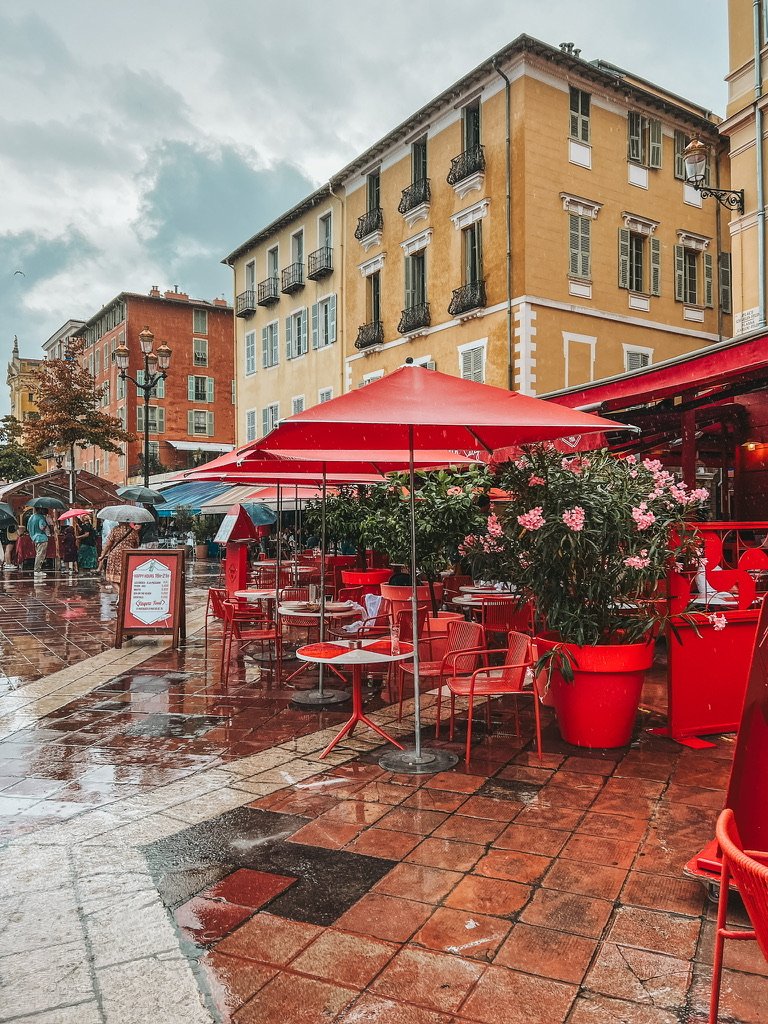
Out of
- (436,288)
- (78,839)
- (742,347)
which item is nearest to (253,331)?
(436,288)

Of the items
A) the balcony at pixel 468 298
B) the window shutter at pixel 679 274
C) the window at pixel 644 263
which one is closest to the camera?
the balcony at pixel 468 298

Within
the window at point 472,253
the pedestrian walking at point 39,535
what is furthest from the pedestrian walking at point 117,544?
the window at point 472,253

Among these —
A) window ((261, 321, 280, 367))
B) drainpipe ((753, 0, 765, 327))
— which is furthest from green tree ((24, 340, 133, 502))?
drainpipe ((753, 0, 765, 327))

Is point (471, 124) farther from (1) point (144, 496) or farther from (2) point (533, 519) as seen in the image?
(2) point (533, 519)

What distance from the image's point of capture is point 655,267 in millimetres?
19875

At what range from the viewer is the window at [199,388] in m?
42.8

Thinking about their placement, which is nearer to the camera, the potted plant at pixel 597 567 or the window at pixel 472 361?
the potted plant at pixel 597 567

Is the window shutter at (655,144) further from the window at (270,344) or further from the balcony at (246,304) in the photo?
the balcony at (246,304)

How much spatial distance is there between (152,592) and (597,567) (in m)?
6.02

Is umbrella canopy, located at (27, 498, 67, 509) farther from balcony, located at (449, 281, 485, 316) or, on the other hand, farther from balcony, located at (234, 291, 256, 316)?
balcony, located at (449, 281, 485, 316)

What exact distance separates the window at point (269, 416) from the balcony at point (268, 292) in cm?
349

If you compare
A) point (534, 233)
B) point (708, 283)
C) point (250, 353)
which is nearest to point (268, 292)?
point (250, 353)

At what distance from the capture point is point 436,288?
1997 cm

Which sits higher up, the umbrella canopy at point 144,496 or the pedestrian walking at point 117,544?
the umbrella canopy at point 144,496
